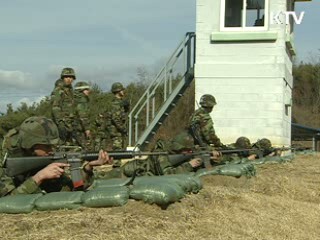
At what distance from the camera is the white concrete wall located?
18391 millimetres

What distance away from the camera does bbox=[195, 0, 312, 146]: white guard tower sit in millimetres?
18406

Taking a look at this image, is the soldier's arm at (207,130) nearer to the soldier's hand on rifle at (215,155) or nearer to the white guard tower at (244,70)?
the soldier's hand on rifle at (215,155)

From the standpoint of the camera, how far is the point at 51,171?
21.3 feet

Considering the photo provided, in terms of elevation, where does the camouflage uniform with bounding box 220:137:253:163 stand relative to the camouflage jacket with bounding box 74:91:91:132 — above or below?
below

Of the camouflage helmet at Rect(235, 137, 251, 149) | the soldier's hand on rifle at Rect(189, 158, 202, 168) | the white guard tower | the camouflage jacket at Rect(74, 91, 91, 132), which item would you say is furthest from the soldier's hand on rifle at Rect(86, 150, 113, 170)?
the white guard tower

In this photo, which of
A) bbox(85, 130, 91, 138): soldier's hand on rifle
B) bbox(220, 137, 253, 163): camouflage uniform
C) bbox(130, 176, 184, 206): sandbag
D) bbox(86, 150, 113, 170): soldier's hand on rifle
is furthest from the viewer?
bbox(220, 137, 253, 163): camouflage uniform

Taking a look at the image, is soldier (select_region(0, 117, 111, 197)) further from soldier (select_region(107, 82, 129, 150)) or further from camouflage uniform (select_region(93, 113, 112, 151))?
camouflage uniform (select_region(93, 113, 112, 151))

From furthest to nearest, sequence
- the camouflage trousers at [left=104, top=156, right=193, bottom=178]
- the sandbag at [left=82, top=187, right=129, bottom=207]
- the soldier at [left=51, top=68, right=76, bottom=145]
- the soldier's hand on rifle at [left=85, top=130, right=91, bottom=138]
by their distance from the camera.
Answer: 1. the soldier's hand on rifle at [left=85, top=130, right=91, bottom=138]
2. the soldier at [left=51, top=68, right=76, bottom=145]
3. the camouflage trousers at [left=104, top=156, right=193, bottom=178]
4. the sandbag at [left=82, top=187, right=129, bottom=207]

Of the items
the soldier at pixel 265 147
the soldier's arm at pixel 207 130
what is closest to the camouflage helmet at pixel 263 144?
the soldier at pixel 265 147

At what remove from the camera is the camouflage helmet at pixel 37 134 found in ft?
21.5

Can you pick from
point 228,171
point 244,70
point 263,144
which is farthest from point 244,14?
point 228,171

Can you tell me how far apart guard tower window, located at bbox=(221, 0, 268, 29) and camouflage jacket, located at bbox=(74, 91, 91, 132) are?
6.52 metres

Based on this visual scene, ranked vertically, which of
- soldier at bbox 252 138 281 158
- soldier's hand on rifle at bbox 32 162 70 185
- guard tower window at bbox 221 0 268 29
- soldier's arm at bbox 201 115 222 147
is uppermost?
guard tower window at bbox 221 0 268 29

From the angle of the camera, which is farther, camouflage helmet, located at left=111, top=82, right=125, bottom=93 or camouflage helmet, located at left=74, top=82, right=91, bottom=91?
camouflage helmet, located at left=111, top=82, right=125, bottom=93
